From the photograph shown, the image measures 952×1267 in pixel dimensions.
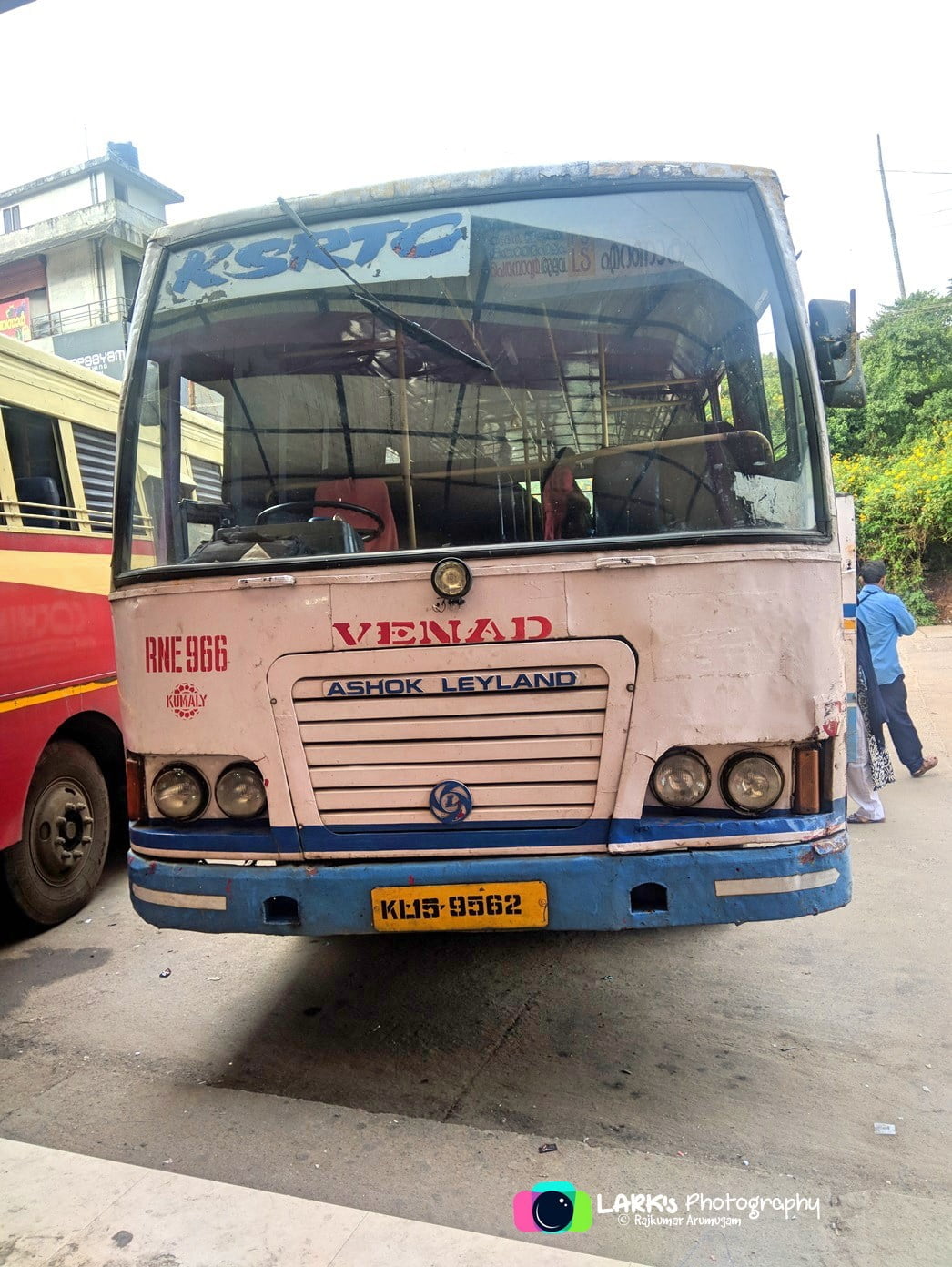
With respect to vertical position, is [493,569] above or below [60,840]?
above

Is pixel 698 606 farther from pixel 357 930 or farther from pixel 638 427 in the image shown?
pixel 357 930

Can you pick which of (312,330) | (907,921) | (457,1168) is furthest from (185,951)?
(907,921)

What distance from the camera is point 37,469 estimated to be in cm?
498

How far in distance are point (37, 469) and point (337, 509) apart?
265 centimetres

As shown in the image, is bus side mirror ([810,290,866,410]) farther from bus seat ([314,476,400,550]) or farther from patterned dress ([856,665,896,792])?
patterned dress ([856,665,896,792])

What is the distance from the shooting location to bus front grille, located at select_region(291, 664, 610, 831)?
280 centimetres

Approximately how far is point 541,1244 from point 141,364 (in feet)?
9.85

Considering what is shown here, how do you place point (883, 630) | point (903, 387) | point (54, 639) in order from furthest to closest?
point (903, 387) < point (883, 630) < point (54, 639)

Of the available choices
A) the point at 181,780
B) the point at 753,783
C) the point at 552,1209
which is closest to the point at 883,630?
the point at 753,783

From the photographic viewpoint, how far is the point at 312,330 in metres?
3.19

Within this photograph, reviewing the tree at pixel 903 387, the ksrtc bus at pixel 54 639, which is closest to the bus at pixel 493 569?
the ksrtc bus at pixel 54 639

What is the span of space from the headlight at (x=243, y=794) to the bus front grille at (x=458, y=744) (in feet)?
0.68

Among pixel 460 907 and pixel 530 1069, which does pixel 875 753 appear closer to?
pixel 530 1069

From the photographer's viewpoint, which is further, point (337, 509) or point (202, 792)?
point (337, 509)
